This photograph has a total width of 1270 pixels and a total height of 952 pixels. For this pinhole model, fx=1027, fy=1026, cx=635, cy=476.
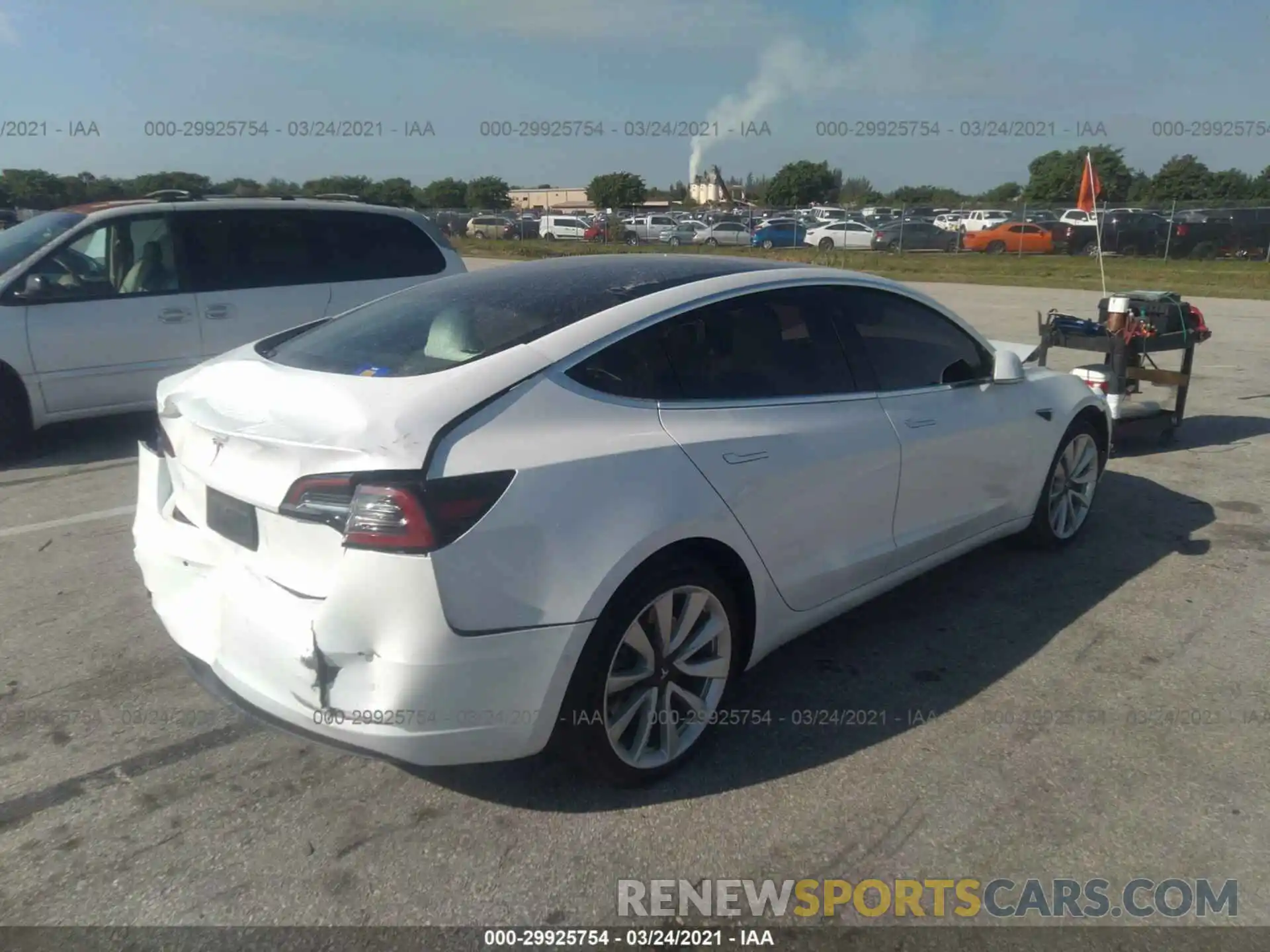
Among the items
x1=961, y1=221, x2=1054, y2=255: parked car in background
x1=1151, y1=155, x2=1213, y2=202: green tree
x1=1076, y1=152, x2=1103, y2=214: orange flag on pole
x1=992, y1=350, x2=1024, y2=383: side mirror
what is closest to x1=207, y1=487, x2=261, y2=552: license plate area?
x1=992, y1=350, x2=1024, y2=383: side mirror

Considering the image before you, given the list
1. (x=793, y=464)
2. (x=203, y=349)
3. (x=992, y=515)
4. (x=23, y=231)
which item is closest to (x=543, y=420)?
(x=793, y=464)

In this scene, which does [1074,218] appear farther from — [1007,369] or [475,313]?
[475,313]

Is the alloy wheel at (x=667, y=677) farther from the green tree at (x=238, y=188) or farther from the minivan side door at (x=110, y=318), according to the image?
the green tree at (x=238, y=188)

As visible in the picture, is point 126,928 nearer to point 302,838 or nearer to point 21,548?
point 302,838

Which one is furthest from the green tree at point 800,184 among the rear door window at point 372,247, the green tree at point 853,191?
the rear door window at point 372,247

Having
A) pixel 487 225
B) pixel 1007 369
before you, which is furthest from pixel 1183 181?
pixel 1007 369

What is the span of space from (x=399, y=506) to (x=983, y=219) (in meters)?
46.6

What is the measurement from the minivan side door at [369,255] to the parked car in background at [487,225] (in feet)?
117

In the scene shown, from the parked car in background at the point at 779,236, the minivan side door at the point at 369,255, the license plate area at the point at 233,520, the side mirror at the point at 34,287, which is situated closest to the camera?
the license plate area at the point at 233,520

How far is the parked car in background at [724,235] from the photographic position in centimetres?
4131

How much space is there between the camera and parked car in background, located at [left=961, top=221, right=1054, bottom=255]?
37438 millimetres

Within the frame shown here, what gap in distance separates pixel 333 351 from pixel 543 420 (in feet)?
3.29

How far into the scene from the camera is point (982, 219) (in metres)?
44.9

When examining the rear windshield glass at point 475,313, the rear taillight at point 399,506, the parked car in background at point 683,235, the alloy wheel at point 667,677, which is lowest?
the alloy wheel at point 667,677
